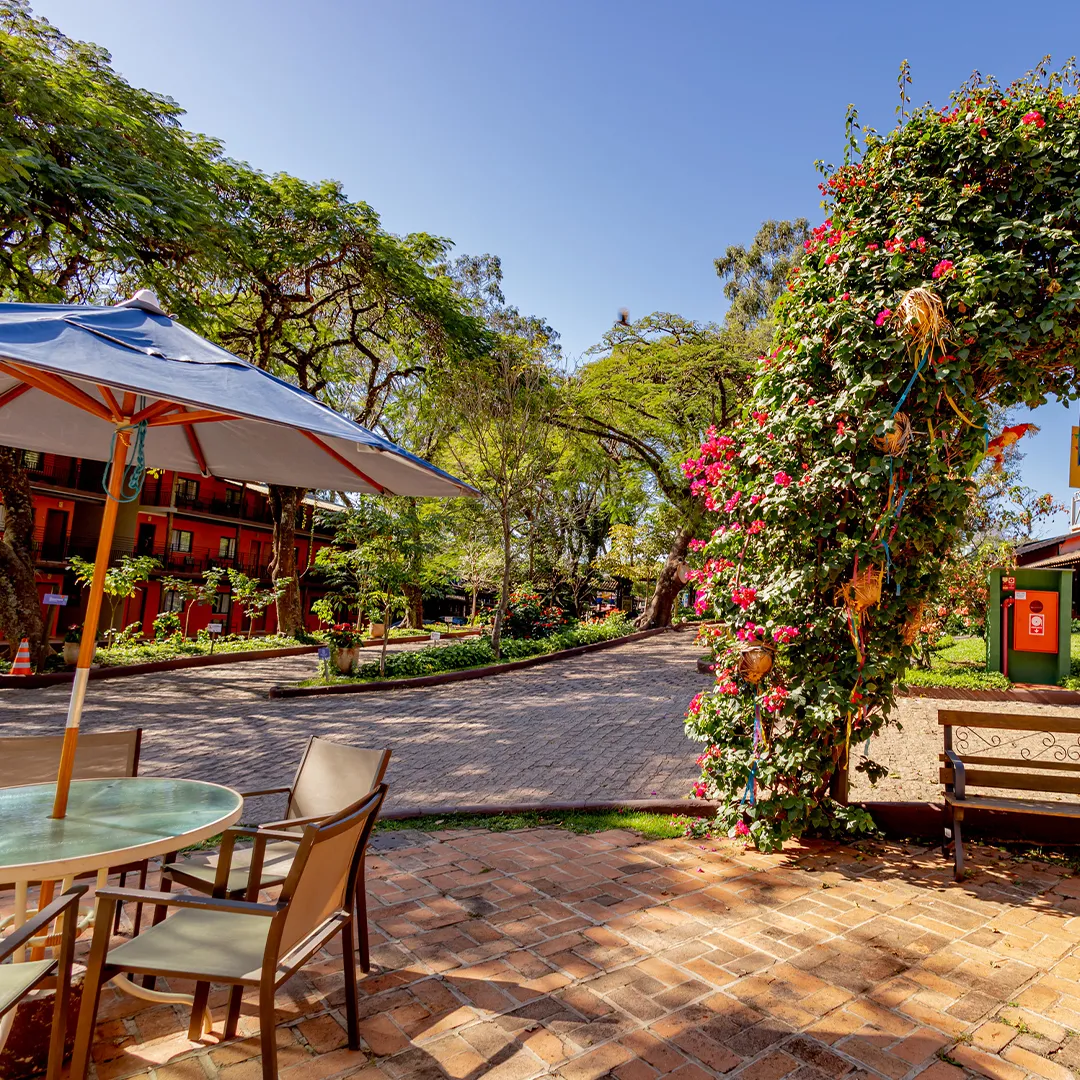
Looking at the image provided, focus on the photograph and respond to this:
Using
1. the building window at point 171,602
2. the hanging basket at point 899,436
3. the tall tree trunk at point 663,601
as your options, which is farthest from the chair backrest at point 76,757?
the building window at point 171,602

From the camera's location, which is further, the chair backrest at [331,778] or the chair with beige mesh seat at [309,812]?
the chair backrest at [331,778]

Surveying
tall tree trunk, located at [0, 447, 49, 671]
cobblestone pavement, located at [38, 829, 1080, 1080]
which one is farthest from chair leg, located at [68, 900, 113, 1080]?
tall tree trunk, located at [0, 447, 49, 671]

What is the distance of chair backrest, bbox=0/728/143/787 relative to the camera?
10.1 feet

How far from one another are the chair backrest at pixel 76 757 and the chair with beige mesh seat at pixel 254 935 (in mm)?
1177

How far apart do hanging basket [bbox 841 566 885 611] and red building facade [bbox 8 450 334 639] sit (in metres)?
23.2

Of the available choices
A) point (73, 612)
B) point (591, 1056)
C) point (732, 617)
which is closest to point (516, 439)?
point (732, 617)

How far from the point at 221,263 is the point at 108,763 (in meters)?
10.9

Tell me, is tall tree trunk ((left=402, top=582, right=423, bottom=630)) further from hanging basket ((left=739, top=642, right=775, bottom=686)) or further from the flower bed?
hanging basket ((left=739, top=642, right=775, bottom=686))

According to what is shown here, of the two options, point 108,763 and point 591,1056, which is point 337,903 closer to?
point 591,1056

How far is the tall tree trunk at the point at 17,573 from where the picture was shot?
1163cm

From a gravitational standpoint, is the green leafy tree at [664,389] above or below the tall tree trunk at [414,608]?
above

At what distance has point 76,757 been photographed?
3.28 meters

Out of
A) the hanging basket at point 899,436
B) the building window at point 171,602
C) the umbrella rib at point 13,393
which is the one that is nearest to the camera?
the umbrella rib at point 13,393

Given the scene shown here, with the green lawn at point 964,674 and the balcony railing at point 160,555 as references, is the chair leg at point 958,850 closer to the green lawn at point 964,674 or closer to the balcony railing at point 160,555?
the green lawn at point 964,674
